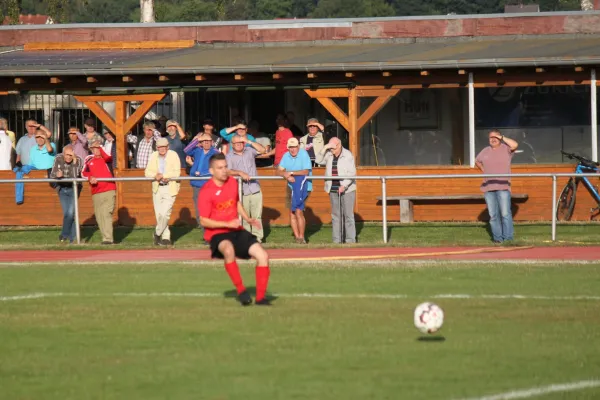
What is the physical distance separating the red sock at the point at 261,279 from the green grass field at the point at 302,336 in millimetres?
Answer: 222

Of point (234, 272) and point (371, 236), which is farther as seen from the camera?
point (371, 236)

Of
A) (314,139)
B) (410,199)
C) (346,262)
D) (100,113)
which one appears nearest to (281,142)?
(314,139)

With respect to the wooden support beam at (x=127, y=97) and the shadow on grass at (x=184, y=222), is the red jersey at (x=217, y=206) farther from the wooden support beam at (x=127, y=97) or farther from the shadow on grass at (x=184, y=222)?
the wooden support beam at (x=127, y=97)

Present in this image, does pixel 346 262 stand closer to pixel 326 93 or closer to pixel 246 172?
pixel 246 172

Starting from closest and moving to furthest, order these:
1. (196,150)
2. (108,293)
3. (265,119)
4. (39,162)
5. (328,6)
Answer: (108,293) → (196,150) → (39,162) → (265,119) → (328,6)

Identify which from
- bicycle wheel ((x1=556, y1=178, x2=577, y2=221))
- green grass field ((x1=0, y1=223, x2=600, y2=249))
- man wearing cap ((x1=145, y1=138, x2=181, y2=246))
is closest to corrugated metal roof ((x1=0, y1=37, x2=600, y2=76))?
bicycle wheel ((x1=556, y1=178, x2=577, y2=221))

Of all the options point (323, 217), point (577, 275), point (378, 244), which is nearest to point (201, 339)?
point (577, 275)

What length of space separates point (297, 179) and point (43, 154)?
5637 mm

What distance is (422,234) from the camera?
22547 mm

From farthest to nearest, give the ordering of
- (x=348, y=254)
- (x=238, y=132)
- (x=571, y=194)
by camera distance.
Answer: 1. (x=571, y=194)
2. (x=238, y=132)
3. (x=348, y=254)

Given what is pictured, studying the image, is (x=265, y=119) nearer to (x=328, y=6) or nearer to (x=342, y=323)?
(x=342, y=323)

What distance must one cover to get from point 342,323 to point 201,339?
4.82 feet

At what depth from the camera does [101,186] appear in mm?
21656

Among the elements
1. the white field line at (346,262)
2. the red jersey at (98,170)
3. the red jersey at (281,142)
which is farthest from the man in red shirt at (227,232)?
the red jersey at (281,142)
